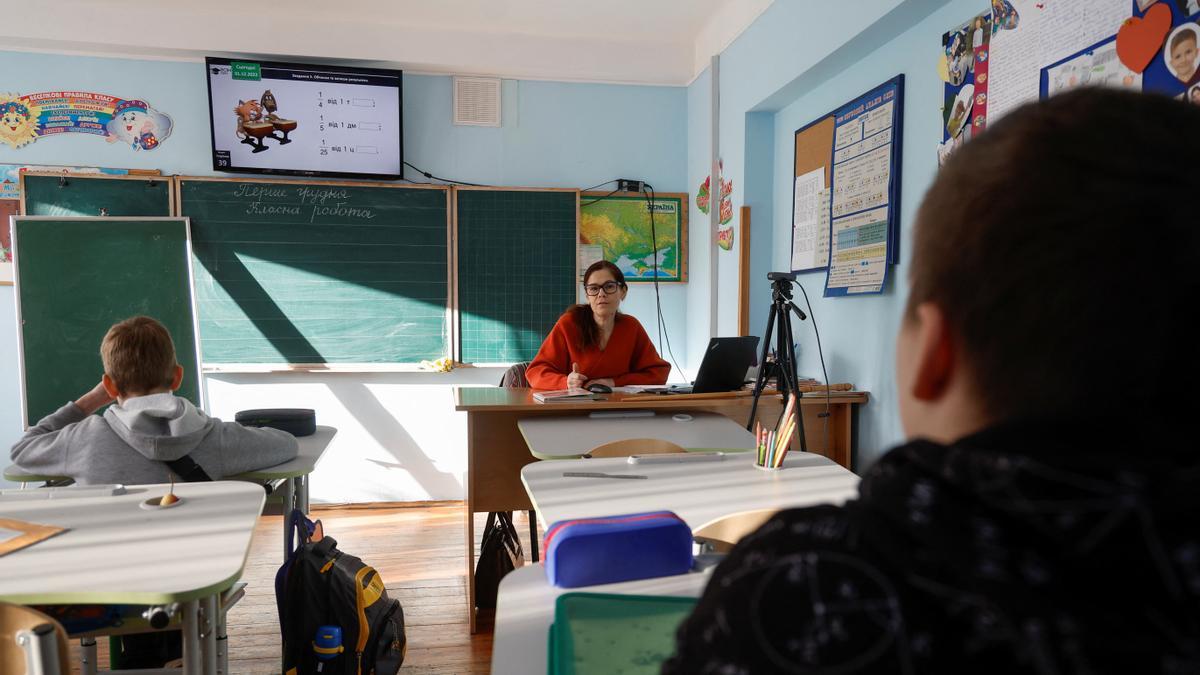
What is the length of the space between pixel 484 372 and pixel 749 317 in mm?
1674

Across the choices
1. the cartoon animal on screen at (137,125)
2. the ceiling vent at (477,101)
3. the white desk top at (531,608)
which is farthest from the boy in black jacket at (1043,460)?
the cartoon animal on screen at (137,125)

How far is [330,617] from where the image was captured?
2.03 meters

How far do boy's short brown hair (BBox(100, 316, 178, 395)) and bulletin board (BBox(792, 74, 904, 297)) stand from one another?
2454 millimetres

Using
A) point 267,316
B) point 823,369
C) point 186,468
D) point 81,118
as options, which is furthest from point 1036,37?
point 81,118

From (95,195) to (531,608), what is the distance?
13.8 ft

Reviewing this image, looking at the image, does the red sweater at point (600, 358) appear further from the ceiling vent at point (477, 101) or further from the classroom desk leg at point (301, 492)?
the ceiling vent at point (477, 101)

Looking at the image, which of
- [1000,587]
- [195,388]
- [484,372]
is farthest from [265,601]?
[1000,587]

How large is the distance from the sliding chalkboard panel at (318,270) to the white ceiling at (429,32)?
767 mm

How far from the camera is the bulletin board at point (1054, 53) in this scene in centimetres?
166

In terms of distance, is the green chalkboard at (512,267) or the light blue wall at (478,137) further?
the green chalkboard at (512,267)

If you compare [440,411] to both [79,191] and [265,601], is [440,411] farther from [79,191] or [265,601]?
[79,191]

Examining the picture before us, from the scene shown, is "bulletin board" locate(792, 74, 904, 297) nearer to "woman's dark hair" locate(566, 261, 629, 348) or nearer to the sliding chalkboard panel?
"woman's dark hair" locate(566, 261, 629, 348)

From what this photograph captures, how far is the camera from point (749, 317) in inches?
152

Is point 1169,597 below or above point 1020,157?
below
